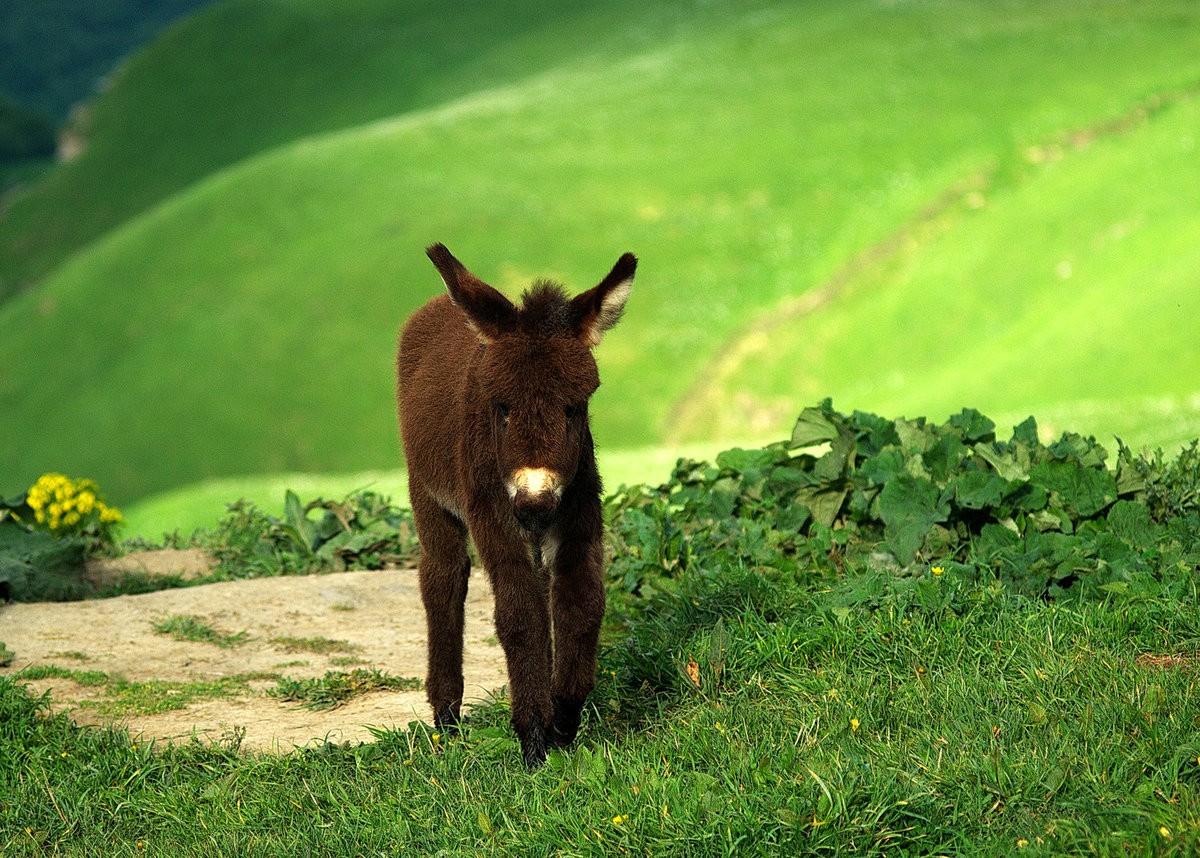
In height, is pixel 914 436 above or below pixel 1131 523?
above

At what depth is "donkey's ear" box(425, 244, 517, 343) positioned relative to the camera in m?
5.70

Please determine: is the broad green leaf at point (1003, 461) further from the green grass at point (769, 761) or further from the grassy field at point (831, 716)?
the green grass at point (769, 761)

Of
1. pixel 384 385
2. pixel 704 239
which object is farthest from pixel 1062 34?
pixel 384 385

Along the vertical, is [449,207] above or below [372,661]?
above

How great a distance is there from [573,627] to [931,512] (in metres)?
3.16

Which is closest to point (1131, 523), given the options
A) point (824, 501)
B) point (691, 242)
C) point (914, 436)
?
point (914, 436)

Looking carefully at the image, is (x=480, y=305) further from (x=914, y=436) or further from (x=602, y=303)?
(x=914, y=436)

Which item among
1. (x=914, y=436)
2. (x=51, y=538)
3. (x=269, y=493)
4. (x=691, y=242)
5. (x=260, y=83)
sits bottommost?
(x=269, y=493)

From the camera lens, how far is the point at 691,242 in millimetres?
49094

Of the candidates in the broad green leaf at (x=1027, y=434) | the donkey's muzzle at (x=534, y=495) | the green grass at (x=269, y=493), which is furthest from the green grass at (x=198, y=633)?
the green grass at (x=269, y=493)

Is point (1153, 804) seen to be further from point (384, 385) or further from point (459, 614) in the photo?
point (384, 385)

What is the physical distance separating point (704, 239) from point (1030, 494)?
4170 centimetres

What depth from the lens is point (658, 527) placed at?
9242mm

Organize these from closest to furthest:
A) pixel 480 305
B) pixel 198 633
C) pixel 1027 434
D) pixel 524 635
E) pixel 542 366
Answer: pixel 542 366 → pixel 480 305 → pixel 524 635 → pixel 198 633 → pixel 1027 434
